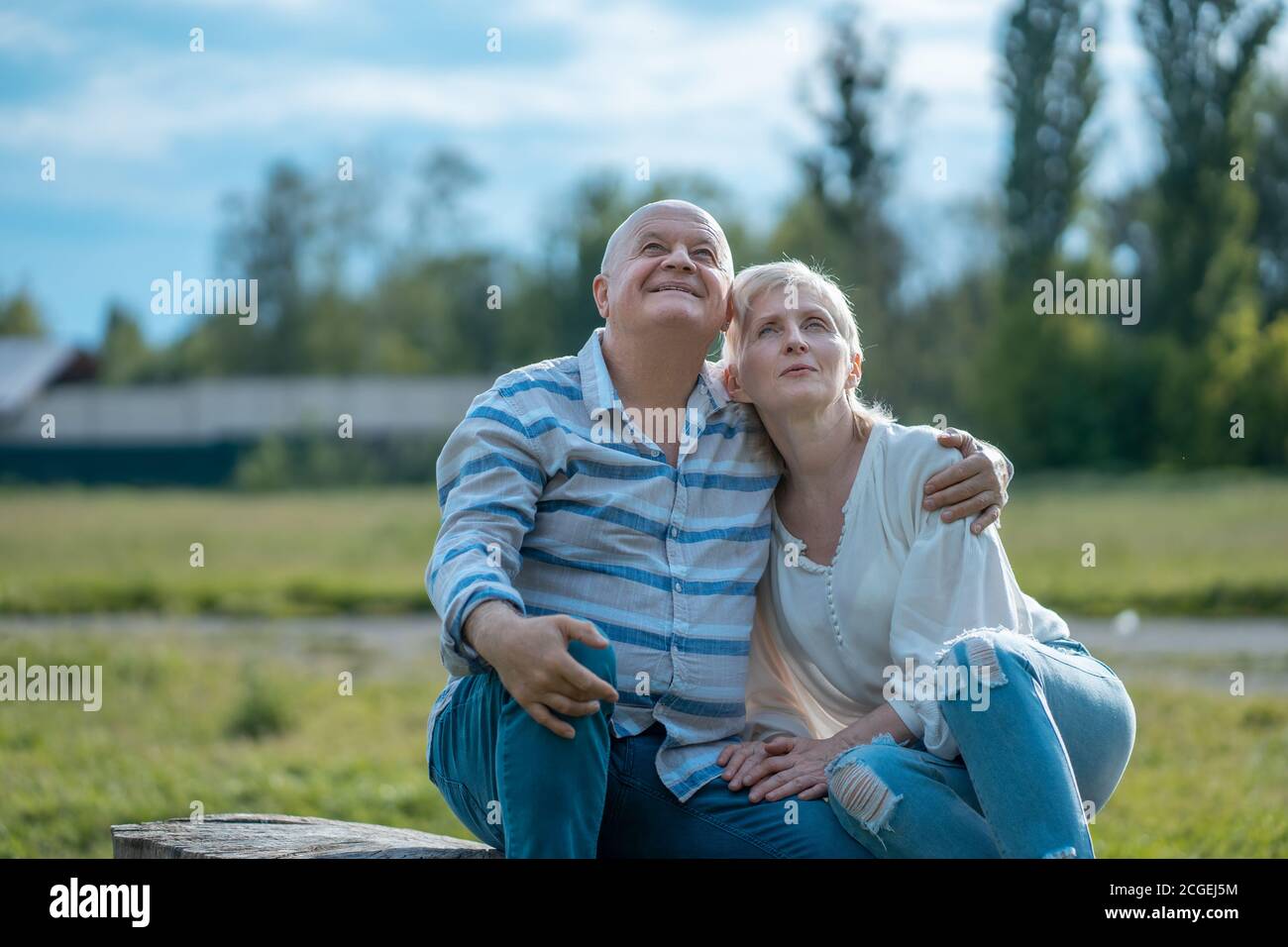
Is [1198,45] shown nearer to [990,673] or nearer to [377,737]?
[377,737]

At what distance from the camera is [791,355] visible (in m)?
3.02

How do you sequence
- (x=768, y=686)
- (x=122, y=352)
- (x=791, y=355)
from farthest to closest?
(x=122, y=352) → (x=768, y=686) → (x=791, y=355)

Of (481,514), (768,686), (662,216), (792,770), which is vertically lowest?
(792,770)

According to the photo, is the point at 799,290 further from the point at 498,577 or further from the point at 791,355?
the point at 498,577

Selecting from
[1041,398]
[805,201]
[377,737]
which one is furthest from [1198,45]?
[377,737]

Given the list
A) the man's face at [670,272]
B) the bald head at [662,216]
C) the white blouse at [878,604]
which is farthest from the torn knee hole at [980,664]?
the bald head at [662,216]

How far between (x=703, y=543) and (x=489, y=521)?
490 millimetres

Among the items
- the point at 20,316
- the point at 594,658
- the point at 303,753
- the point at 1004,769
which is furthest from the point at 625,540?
the point at 20,316

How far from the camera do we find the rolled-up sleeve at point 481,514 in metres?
2.63

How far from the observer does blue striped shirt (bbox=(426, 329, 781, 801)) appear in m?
2.88

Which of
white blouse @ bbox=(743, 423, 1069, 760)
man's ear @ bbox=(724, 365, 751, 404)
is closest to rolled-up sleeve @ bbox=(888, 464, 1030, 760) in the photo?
white blouse @ bbox=(743, 423, 1069, 760)

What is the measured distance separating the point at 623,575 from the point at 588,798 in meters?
0.52

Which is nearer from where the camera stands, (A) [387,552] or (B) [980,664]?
(B) [980,664]
